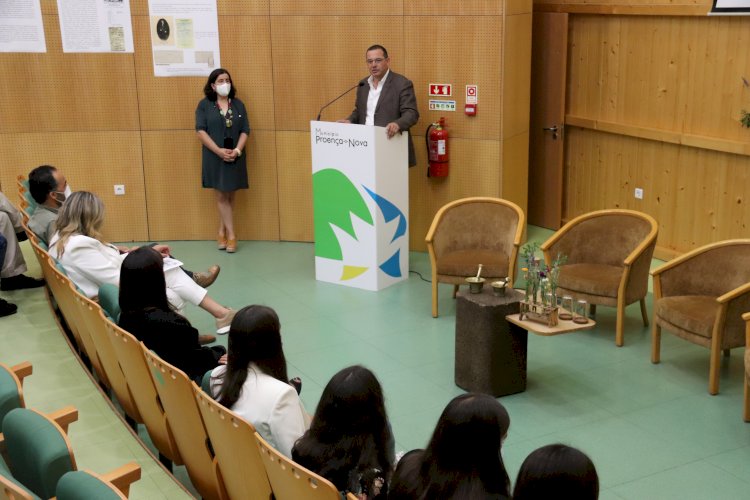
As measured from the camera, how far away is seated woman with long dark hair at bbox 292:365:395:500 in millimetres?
3189

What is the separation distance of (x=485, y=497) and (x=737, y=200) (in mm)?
5684

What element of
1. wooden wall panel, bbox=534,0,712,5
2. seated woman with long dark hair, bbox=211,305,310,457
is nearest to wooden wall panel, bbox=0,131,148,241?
wooden wall panel, bbox=534,0,712,5

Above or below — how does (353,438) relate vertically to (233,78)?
below

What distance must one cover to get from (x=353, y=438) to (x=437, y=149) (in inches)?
215

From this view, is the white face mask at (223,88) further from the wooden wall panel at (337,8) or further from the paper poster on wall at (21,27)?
the paper poster on wall at (21,27)

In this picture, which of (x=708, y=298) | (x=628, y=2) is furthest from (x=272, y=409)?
(x=628, y=2)

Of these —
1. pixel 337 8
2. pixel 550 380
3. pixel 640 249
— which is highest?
pixel 337 8

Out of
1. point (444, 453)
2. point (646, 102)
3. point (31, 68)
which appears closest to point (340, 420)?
point (444, 453)

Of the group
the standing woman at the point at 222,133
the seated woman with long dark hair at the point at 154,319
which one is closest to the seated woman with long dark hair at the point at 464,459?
the seated woman with long dark hair at the point at 154,319

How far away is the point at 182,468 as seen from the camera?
15.9 ft

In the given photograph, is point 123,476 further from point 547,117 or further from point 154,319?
point 547,117

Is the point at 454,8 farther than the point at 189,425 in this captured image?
Yes

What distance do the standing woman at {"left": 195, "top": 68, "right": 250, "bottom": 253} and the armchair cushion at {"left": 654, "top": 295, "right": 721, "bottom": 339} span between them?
4418 millimetres

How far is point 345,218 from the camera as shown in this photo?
7.81 m
